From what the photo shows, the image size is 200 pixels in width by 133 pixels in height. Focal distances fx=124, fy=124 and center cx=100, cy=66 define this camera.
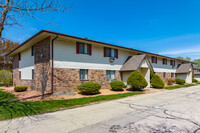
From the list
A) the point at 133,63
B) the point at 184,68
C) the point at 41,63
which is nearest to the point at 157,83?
the point at 133,63

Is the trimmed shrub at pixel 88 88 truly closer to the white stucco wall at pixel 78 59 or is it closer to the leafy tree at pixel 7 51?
the white stucco wall at pixel 78 59

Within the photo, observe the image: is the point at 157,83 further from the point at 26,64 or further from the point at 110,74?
the point at 26,64

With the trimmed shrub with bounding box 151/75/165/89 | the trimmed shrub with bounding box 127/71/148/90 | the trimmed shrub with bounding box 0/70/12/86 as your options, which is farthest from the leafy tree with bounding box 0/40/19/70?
the trimmed shrub with bounding box 151/75/165/89

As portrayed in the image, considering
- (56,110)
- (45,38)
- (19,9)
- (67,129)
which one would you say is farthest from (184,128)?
(45,38)

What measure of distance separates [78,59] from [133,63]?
7.60 metres

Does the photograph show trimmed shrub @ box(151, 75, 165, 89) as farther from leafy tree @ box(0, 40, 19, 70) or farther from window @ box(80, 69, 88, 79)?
leafy tree @ box(0, 40, 19, 70)

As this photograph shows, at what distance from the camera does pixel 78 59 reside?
12.7 metres

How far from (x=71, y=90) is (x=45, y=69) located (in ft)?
10.2

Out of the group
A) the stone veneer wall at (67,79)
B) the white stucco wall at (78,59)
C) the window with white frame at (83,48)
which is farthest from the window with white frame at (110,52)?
the stone veneer wall at (67,79)

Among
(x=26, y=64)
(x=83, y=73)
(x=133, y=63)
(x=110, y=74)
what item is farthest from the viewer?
(x=133, y=63)

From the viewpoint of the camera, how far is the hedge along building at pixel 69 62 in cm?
1116

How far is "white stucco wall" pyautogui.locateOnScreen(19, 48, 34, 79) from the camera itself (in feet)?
49.2

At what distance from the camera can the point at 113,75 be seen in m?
16.3

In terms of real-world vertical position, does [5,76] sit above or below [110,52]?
below
